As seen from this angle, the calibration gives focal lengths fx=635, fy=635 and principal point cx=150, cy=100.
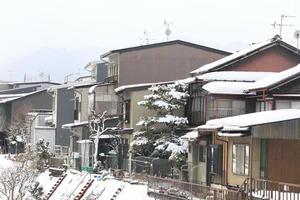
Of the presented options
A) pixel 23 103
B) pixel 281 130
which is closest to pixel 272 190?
pixel 281 130

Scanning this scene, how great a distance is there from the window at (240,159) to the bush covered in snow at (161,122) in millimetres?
10073

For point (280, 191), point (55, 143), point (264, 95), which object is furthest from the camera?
point (55, 143)

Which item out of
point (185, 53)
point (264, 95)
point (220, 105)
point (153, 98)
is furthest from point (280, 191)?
point (185, 53)

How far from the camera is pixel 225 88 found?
36.2 metres

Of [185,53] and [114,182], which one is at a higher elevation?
[185,53]

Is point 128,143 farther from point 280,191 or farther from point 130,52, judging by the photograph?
point 280,191

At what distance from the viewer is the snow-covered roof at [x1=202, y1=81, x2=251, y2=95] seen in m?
36.0

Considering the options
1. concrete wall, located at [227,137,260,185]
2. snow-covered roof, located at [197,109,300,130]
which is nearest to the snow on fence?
concrete wall, located at [227,137,260,185]

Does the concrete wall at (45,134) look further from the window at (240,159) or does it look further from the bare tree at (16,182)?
the window at (240,159)

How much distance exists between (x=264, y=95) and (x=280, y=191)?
41.0 ft

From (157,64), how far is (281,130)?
2659 centimetres

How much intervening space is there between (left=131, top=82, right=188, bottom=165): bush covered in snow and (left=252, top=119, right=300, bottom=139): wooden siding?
46.5 ft

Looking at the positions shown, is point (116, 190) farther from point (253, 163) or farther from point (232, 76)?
point (253, 163)

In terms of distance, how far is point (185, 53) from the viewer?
164 feet
